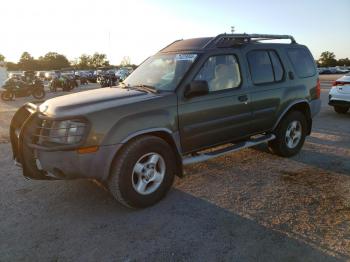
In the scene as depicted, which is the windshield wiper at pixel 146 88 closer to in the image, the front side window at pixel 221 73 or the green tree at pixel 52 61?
the front side window at pixel 221 73

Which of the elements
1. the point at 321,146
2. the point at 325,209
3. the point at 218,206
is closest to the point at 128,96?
the point at 218,206

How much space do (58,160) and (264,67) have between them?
11.3 ft

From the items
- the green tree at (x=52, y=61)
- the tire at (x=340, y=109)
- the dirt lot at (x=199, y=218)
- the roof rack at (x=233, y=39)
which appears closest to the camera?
the dirt lot at (x=199, y=218)

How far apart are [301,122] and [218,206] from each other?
2.80 m

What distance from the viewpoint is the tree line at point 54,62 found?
96688mm

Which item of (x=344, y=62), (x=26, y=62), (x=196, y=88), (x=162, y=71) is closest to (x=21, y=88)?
(x=162, y=71)

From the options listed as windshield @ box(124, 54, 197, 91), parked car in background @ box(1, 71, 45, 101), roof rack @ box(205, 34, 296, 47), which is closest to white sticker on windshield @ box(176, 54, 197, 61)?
windshield @ box(124, 54, 197, 91)

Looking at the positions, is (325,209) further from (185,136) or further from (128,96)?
(128,96)

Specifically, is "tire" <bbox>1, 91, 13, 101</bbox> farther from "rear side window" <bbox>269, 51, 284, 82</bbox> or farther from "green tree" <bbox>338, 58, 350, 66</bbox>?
"green tree" <bbox>338, 58, 350, 66</bbox>

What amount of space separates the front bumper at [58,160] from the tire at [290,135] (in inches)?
122

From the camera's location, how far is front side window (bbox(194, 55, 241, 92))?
4.51 metres

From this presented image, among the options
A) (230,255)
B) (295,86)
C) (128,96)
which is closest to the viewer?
(230,255)

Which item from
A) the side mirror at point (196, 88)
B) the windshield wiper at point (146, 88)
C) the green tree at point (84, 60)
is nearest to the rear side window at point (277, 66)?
the side mirror at point (196, 88)

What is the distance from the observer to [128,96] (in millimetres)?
4098
